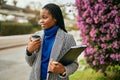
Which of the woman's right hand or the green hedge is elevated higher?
the woman's right hand

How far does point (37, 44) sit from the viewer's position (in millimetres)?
3066

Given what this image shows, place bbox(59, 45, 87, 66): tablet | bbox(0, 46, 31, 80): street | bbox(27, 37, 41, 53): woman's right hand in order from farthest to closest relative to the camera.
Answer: bbox(0, 46, 31, 80): street, bbox(27, 37, 41, 53): woman's right hand, bbox(59, 45, 87, 66): tablet

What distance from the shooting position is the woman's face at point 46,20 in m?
3.14

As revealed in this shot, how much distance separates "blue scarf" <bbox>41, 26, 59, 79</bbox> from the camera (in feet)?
10.3

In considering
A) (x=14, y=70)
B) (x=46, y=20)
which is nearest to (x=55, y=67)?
(x=46, y=20)

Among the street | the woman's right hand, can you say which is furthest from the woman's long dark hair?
the street

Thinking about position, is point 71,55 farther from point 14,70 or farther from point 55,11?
point 14,70

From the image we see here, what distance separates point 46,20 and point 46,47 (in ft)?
0.79

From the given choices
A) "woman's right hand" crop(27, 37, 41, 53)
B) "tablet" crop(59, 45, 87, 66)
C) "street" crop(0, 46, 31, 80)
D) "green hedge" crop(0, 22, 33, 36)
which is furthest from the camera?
"green hedge" crop(0, 22, 33, 36)

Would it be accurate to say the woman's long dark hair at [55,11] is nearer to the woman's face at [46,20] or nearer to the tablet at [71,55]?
the woman's face at [46,20]

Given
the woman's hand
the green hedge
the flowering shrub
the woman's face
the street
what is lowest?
the green hedge

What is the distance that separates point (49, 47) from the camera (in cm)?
315

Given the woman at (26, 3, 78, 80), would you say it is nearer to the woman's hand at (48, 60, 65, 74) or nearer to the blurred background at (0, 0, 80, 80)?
the woman's hand at (48, 60, 65, 74)

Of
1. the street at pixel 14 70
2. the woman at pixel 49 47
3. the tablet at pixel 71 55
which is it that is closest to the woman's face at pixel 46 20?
the woman at pixel 49 47
